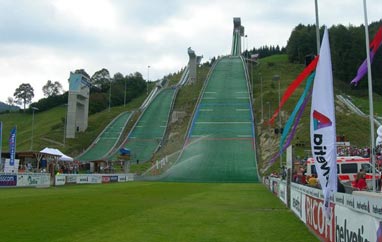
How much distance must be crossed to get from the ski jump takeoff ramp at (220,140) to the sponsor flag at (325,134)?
43409 millimetres

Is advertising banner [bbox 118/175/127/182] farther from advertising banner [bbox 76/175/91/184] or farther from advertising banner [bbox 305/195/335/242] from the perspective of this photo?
advertising banner [bbox 305/195/335/242]

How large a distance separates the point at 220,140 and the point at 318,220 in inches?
2186

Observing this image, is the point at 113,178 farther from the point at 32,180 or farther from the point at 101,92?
the point at 101,92

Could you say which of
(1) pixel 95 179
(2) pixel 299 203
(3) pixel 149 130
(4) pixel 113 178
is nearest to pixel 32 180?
(1) pixel 95 179

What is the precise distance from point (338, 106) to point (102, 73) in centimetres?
10296

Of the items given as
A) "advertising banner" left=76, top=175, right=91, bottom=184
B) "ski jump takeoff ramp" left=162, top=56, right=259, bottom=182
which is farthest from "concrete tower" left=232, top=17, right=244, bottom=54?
"advertising banner" left=76, top=175, right=91, bottom=184

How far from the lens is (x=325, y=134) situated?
361 inches

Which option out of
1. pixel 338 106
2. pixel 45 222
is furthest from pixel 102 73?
pixel 45 222

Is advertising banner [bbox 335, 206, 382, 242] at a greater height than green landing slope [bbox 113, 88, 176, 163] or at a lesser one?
lesser

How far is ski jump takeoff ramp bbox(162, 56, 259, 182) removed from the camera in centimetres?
5512

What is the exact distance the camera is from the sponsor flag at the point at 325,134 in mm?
9109

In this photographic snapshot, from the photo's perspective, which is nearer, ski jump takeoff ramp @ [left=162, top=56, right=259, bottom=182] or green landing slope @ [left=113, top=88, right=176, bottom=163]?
ski jump takeoff ramp @ [left=162, top=56, right=259, bottom=182]

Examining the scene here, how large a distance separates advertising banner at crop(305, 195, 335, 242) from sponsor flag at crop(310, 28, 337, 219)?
746mm

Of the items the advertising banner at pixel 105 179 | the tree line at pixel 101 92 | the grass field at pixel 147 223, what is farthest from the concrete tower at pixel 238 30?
the grass field at pixel 147 223
